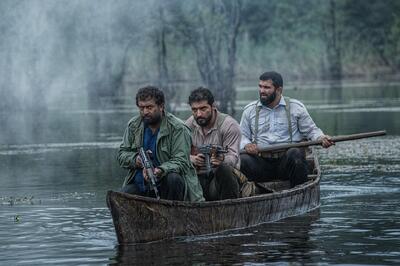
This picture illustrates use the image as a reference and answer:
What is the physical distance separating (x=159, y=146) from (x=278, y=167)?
3151 millimetres

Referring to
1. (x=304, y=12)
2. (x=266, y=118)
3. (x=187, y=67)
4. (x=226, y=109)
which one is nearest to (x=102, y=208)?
(x=266, y=118)

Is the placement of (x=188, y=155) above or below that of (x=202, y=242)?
above

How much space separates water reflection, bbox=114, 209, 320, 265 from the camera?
11.1 meters

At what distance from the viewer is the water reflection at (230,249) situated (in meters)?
11.1

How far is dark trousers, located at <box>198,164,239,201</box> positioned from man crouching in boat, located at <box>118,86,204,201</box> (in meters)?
0.65

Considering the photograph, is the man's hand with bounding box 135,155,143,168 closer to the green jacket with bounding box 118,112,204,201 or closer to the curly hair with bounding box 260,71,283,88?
the green jacket with bounding box 118,112,204,201

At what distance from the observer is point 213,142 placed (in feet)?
42.4

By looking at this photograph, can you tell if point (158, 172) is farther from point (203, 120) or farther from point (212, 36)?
point (212, 36)

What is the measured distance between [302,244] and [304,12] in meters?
60.5

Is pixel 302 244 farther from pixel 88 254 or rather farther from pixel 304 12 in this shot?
pixel 304 12

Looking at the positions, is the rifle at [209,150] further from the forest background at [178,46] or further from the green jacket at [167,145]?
the forest background at [178,46]

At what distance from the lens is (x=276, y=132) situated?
1488 centimetres

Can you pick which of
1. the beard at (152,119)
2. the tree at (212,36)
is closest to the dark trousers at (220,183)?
the beard at (152,119)

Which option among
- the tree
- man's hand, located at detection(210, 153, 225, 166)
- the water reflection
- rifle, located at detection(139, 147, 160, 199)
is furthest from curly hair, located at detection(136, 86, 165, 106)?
the tree
